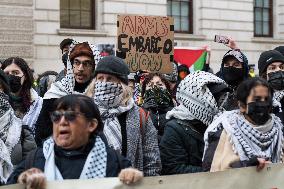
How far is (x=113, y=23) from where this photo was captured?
20.7 m

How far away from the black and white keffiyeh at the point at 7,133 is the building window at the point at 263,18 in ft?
67.4

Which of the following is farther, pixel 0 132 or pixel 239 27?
pixel 239 27

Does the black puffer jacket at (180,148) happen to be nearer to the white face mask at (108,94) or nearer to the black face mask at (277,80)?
the white face mask at (108,94)

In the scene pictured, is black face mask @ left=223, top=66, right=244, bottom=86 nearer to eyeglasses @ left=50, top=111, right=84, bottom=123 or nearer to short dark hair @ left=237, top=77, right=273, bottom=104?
short dark hair @ left=237, top=77, right=273, bottom=104

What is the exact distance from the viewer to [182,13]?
23.3 meters

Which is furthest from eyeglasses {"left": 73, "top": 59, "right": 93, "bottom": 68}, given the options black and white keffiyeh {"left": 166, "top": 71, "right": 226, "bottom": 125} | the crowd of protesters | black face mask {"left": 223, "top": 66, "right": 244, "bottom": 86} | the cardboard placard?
the cardboard placard

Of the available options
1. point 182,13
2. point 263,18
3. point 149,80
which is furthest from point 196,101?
point 263,18

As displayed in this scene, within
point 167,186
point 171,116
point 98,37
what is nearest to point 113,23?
point 98,37

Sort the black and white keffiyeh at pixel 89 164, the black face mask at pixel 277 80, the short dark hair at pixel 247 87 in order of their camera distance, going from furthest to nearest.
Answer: the black face mask at pixel 277 80 < the short dark hair at pixel 247 87 < the black and white keffiyeh at pixel 89 164

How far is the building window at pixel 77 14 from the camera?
66.9 ft

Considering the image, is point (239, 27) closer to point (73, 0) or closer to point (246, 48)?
point (246, 48)

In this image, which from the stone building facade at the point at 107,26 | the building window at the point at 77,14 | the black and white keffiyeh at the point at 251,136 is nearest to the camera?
the black and white keffiyeh at the point at 251,136

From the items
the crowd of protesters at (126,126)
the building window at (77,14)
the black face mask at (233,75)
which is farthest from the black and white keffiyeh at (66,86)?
the building window at (77,14)

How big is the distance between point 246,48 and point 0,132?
1950 cm
